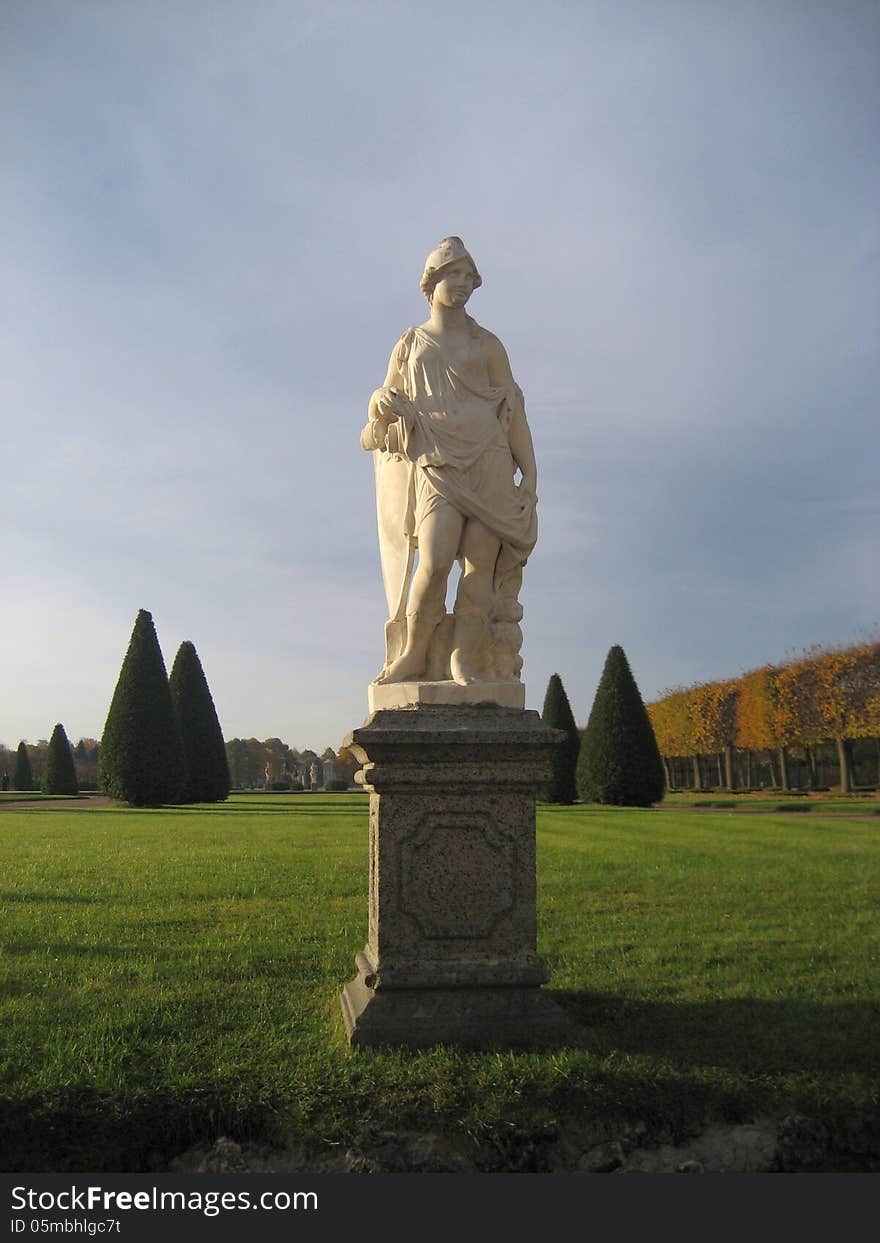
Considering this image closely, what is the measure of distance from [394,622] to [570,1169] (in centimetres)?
294

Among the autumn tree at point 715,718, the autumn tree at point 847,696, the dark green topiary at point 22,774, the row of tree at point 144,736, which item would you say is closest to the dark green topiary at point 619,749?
the autumn tree at point 847,696

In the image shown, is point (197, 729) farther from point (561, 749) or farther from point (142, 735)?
point (561, 749)

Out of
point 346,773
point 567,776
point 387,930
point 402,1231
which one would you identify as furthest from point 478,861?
point 346,773

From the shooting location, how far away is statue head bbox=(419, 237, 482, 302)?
5340 millimetres

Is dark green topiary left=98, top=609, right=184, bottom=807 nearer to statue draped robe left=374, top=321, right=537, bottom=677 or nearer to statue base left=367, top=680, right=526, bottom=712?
statue draped robe left=374, top=321, right=537, bottom=677

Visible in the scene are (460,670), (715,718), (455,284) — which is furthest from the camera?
(715,718)

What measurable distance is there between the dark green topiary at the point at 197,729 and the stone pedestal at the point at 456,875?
2842 centimetres

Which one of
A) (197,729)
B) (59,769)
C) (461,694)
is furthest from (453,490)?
(59,769)

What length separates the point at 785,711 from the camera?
40.2 m

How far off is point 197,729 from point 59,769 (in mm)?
13847

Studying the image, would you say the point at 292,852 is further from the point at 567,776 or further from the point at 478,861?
the point at 567,776

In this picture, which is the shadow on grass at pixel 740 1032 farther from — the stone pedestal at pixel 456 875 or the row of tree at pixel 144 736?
the row of tree at pixel 144 736

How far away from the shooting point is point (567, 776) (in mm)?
31438

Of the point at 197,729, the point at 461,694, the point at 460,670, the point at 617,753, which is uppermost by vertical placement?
the point at 197,729
